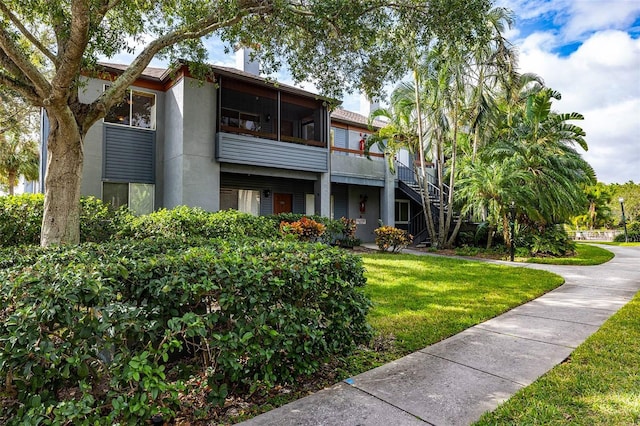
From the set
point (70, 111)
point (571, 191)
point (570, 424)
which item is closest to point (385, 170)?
point (571, 191)

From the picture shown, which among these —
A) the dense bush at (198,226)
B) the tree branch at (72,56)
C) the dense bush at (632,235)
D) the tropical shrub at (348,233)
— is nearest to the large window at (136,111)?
the dense bush at (198,226)

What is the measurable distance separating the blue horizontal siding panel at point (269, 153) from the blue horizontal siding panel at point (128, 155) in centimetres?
277

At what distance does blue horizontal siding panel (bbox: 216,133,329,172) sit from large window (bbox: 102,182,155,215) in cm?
304

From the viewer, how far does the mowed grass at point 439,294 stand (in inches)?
191

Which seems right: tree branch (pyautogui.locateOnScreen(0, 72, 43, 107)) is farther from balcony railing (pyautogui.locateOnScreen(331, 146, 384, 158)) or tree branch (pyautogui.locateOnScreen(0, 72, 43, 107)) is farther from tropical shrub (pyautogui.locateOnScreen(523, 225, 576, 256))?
tropical shrub (pyautogui.locateOnScreen(523, 225, 576, 256))

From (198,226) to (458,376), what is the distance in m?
6.72

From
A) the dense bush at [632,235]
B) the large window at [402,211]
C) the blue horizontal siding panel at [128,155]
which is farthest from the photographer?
the dense bush at [632,235]

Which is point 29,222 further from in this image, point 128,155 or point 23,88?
point 128,155

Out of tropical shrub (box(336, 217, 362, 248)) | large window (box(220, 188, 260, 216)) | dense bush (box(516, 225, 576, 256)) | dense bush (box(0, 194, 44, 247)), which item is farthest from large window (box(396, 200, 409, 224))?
dense bush (box(0, 194, 44, 247))

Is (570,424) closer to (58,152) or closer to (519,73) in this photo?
(58,152)

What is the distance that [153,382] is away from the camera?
2285 mm

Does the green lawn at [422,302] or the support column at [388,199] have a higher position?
the support column at [388,199]

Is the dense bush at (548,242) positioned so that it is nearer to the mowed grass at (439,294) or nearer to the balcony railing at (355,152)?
the mowed grass at (439,294)

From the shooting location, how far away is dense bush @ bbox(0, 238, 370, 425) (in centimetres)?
211
